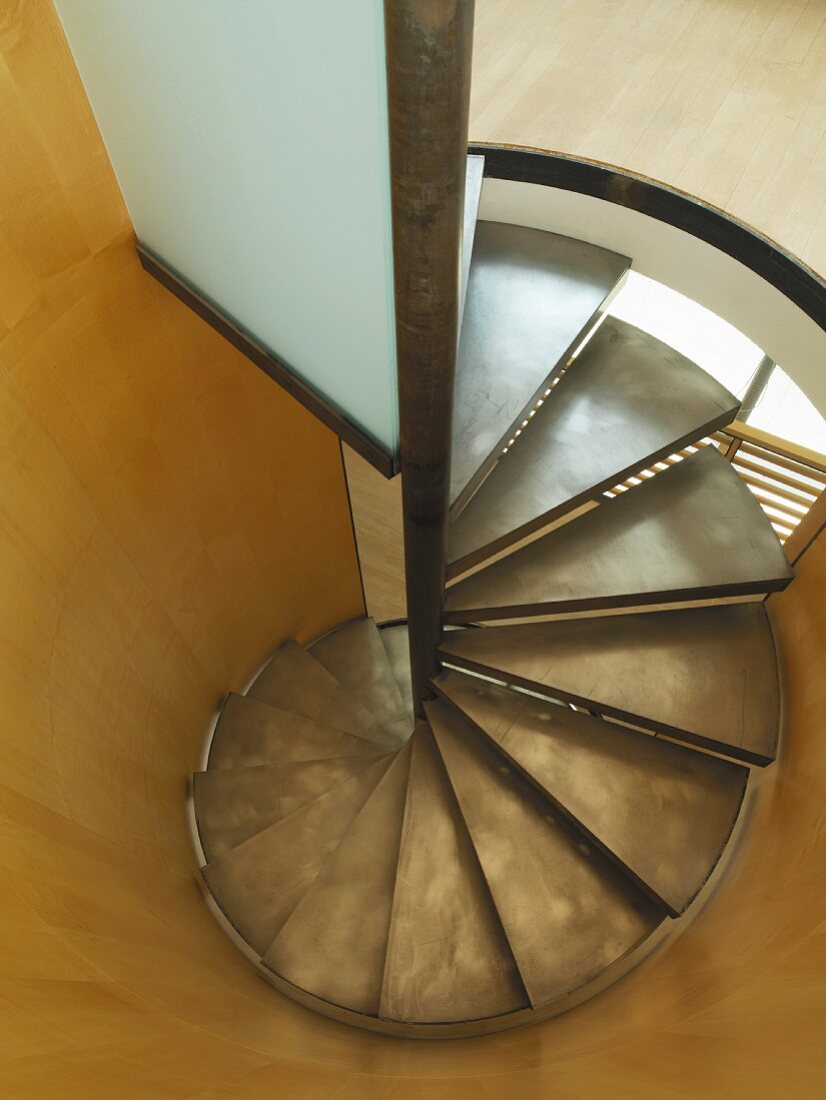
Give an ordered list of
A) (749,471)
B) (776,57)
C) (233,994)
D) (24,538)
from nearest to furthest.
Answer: (24,538), (233,994), (776,57), (749,471)

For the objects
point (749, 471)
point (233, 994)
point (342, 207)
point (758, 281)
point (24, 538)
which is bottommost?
point (233, 994)

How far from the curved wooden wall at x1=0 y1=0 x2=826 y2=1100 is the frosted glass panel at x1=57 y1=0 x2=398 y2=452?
247 millimetres

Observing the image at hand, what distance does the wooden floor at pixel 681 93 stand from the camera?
2.55 meters

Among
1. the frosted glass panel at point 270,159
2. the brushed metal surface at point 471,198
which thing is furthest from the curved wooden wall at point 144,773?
the brushed metal surface at point 471,198

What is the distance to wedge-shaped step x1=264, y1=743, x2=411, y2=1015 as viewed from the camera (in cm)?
277

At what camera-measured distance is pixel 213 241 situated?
191cm

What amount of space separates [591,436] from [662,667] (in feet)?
2.77

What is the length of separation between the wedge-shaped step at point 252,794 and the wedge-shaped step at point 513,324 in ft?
6.32

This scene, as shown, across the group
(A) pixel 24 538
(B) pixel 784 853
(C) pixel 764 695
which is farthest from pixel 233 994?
(C) pixel 764 695

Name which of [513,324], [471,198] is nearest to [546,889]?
[513,324]

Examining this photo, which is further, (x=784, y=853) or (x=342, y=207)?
(x=784, y=853)

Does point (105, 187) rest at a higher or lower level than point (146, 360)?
higher

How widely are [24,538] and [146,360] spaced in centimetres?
75

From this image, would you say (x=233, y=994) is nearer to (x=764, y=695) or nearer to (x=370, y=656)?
(x=764, y=695)
